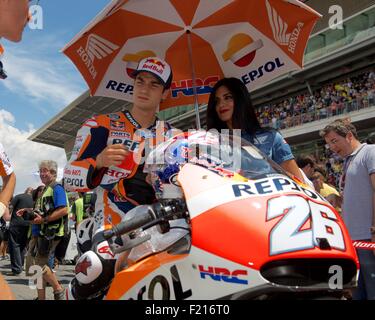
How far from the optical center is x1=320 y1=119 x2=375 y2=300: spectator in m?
4.00

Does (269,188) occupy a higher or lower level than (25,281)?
lower

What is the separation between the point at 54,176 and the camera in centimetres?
738

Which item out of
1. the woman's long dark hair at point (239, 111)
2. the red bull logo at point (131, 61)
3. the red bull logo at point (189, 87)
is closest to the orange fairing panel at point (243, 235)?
the woman's long dark hair at point (239, 111)

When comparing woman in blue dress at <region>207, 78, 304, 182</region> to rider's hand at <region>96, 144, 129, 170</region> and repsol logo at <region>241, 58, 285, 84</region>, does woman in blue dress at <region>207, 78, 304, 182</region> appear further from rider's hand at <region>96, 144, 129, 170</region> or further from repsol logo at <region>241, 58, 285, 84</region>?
rider's hand at <region>96, 144, 129, 170</region>

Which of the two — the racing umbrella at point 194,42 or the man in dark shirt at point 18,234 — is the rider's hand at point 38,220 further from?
the racing umbrella at point 194,42

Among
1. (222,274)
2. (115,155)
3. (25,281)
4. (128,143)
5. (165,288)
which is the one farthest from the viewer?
(25,281)

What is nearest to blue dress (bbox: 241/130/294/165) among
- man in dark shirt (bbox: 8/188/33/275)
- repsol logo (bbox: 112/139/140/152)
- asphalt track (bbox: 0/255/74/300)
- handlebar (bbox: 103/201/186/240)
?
repsol logo (bbox: 112/139/140/152)

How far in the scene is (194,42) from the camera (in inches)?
165

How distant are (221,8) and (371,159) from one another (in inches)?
77.9

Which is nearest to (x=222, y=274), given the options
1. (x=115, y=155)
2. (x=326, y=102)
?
(x=115, y=155)

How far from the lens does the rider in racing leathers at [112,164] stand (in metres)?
2.35

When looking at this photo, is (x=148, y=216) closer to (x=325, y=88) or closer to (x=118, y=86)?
(x=118, y=86)

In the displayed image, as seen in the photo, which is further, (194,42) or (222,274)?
(194,42)

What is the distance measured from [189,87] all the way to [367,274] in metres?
2.43
